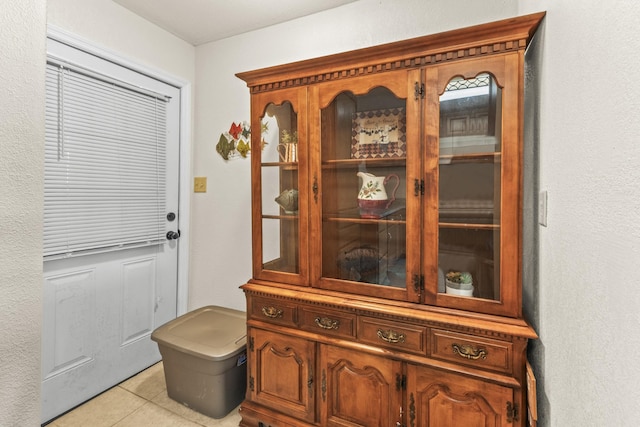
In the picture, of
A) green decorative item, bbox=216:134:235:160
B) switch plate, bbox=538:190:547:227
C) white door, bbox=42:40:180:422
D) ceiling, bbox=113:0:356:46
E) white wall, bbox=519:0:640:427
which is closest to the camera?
white wall, bbox=519:0:640:427

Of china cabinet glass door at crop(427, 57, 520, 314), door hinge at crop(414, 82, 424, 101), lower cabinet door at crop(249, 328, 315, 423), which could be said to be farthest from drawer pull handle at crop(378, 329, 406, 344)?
door hinge at crop(414, 82, 424, 101)

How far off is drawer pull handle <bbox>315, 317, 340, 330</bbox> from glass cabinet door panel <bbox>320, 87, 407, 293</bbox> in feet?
0.69

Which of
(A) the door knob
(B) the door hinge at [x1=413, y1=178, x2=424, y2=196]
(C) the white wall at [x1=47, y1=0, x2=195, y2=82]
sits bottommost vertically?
(A) the door knob

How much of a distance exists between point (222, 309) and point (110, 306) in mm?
734

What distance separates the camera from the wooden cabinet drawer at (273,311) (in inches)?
65.6

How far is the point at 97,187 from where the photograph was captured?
2.03 m

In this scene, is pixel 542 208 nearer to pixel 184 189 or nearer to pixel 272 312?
pixel 272 312

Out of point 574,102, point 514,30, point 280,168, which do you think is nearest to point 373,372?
point 280,168

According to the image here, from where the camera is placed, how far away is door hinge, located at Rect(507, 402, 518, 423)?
3.94 feet

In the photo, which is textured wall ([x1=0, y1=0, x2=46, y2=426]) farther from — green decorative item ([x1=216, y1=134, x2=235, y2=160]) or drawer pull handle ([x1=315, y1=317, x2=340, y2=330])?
green decorative item ([x1=216, y1=134, x2=235, y2=160])

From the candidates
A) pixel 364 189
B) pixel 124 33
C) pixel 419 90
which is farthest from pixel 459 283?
pixel 124 33

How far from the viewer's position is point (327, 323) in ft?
5.15

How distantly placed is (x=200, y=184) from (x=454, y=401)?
2.24 m

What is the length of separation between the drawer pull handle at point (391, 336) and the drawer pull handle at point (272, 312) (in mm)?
550
